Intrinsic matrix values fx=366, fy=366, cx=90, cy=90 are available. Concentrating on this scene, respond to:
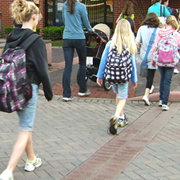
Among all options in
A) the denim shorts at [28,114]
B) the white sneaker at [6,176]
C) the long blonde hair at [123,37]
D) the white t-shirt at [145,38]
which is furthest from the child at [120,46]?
the white sneaker at [6,176]

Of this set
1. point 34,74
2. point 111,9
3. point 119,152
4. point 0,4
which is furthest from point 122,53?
point 0,4

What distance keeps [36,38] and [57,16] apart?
1475 centimetres

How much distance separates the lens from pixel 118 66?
5285 mm

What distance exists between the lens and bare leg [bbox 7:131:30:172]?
364 cm

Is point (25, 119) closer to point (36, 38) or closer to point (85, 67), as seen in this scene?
point (36, 38)

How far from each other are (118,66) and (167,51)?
59.8 inches

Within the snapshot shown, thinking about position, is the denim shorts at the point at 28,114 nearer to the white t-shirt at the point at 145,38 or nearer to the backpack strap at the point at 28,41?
the backpack strap at the point at 28,41

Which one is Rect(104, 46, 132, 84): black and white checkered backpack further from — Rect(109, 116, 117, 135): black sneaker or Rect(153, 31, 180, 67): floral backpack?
Rect(153, 31, 180, 67): floral backpack

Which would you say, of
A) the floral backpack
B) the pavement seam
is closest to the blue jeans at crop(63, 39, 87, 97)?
the floral backpack

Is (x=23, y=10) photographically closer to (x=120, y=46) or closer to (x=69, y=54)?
(x=120, y=46)

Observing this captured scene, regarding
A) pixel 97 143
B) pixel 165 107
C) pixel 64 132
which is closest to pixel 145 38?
pixel 165 107

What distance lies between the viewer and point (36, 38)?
11.9ft

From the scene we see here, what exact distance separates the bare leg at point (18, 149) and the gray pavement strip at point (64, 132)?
0.31 m

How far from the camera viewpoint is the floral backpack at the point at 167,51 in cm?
641
